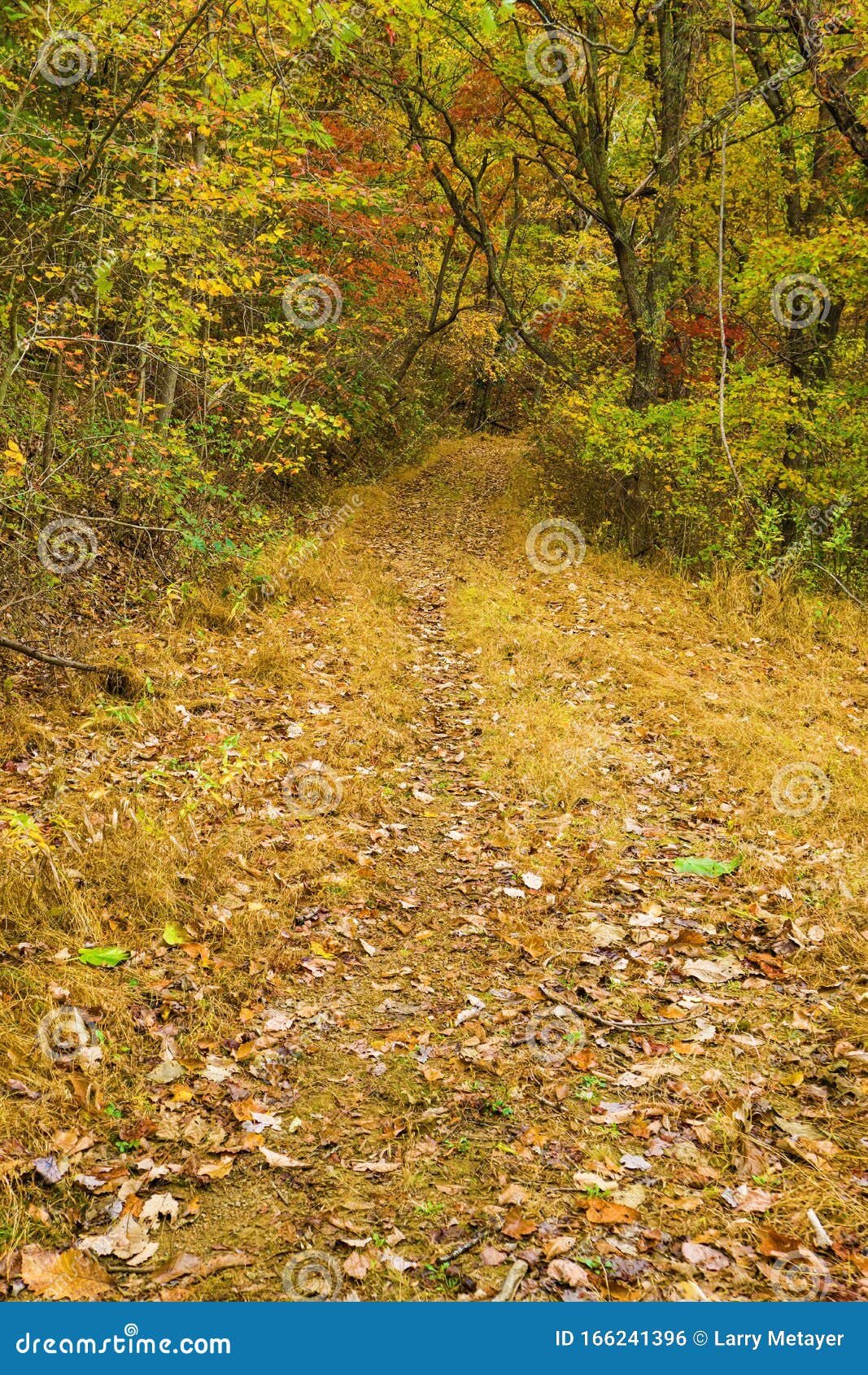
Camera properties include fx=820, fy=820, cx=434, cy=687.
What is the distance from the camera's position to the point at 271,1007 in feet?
13.9

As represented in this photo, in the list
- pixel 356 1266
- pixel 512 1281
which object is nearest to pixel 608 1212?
pixel 512 1281

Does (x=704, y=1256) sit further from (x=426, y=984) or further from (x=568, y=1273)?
(x=426, y=984)

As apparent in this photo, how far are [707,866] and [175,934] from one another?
11.2 ft

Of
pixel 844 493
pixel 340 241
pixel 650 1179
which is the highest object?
pixel 340 241

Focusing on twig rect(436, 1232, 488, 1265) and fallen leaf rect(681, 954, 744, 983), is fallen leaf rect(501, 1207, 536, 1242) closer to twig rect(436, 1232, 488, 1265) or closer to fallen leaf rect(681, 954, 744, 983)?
twig rect(436, 1232, 488, 1265)

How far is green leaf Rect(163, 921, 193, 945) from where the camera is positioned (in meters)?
4.54

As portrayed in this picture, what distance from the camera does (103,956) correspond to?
170 inches

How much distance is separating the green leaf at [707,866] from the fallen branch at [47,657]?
5.12m

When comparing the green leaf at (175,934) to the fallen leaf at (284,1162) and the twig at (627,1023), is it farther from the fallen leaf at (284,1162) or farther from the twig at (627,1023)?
the twig at (627,1023)
